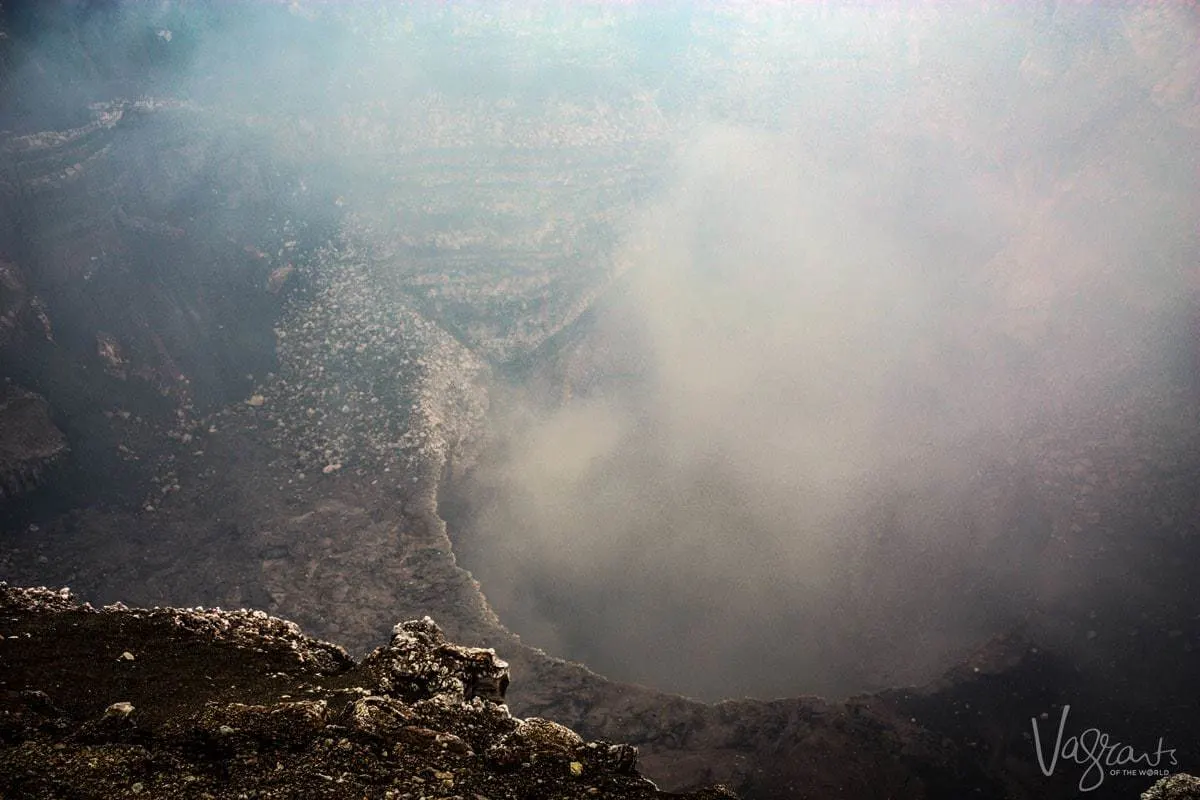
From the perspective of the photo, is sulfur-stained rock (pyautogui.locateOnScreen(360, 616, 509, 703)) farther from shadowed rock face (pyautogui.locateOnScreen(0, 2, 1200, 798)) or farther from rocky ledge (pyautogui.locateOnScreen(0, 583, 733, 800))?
shadowed rock face (pyautogui.locateOnScreen(0, 2, 1200, 798))

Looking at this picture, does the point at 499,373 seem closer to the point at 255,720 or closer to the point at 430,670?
the point at 430,670

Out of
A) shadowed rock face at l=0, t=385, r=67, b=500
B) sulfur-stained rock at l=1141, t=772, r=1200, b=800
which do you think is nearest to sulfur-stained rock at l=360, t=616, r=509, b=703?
sulfur-stained rock at l=1141, t=772, r=1200, b=800

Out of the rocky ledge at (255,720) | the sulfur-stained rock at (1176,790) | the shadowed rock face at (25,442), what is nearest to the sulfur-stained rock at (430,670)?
the rocky ledge at (255,720)

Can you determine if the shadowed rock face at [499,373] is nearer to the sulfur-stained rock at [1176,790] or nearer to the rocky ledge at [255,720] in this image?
the sulfur-stained rock at [1176,790]

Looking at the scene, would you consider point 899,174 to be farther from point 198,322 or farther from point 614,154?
point 198,322

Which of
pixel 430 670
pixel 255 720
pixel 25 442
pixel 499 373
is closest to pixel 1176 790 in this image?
pixel 430 670

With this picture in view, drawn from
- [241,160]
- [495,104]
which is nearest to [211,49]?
[241,160]
